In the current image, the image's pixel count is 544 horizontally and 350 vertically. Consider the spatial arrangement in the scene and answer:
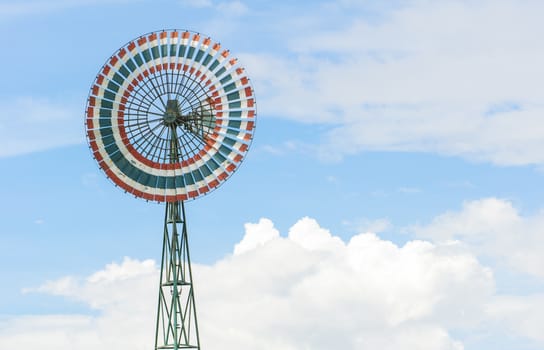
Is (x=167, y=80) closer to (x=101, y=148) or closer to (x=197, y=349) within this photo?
(x=101, y=148)

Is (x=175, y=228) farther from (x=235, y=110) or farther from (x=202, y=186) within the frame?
(x=235, y=110)

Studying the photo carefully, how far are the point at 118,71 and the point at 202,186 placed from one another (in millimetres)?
10209

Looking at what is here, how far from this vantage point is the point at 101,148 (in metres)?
76.8

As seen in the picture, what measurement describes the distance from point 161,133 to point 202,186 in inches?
193

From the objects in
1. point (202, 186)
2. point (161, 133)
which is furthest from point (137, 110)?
point (202, 186)

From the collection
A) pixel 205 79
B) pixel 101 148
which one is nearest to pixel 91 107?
pixel 101 148

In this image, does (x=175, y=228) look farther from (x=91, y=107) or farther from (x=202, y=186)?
(x=91, y=107)

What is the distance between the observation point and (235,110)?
77562mm

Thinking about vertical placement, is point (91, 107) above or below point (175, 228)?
above

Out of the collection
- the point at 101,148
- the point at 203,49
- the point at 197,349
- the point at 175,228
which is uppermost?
the point at 203,49

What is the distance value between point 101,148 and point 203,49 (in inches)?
399

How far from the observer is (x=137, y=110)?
77312 mm

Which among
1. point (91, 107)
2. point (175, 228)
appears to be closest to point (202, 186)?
point (175, 228)

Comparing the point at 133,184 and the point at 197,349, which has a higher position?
the point at 133,184
